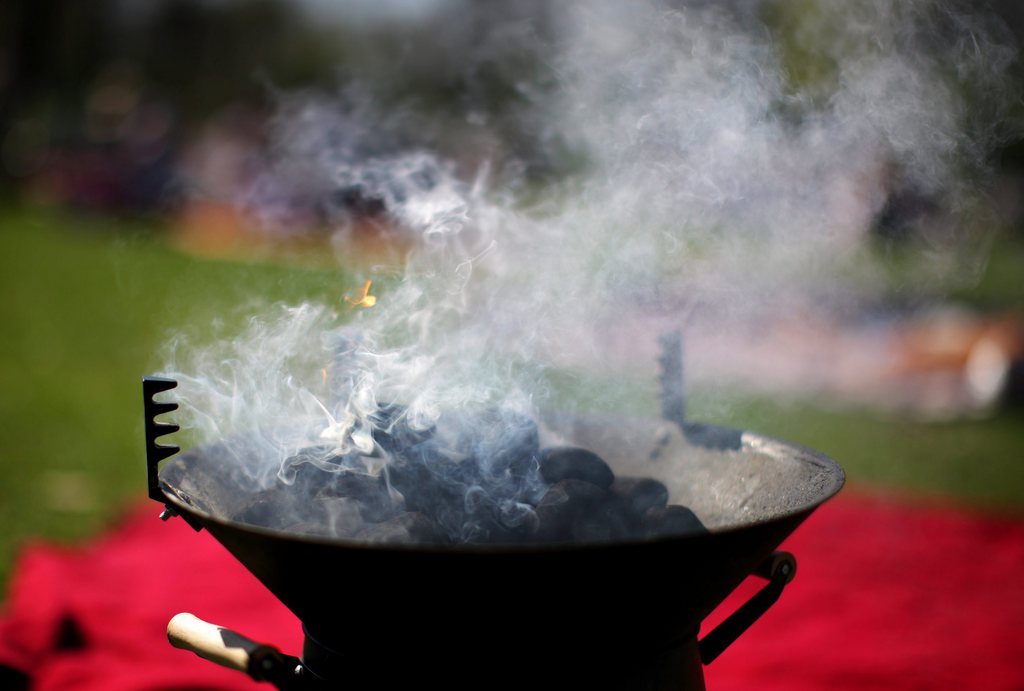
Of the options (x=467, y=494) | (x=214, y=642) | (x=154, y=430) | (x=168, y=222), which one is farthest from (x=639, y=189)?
(x=168, y=222)

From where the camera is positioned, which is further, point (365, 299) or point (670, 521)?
point (365, 299)

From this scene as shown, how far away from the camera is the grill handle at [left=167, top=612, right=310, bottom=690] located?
1.51 metres

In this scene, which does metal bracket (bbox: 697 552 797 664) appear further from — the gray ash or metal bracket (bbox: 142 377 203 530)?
metal bracket (bbox: 142 377 203 530)

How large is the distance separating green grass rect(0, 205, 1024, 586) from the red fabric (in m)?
0.51

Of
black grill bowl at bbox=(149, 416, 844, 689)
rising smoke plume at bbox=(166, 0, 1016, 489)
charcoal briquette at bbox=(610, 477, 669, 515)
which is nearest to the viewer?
black grill bowl at bbox=(149, 416, 844, 689)

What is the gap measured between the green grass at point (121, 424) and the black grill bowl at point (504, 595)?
1.87 metres

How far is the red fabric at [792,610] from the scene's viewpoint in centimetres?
250

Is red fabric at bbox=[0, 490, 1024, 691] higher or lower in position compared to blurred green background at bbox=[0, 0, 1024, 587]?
lower

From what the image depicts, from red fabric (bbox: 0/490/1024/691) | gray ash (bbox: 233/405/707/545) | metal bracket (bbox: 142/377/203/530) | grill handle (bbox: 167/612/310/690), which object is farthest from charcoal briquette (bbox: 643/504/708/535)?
red fabric (bbox: 0/490/1024/691)

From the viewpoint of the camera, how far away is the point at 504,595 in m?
1.35

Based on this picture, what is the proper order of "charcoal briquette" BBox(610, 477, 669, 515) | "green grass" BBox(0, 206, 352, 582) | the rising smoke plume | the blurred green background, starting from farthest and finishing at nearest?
"green grass" BBox(0, 206, 352, 582)
the blurred green background
the rising smoke plume
"charcoal briquette" BBox(610, 477, 669, 515)

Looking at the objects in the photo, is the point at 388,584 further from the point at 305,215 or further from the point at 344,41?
the point at 344,41

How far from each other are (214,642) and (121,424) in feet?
14.6

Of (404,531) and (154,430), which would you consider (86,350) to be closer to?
(154,430)
